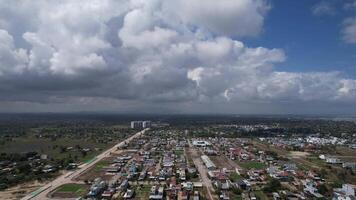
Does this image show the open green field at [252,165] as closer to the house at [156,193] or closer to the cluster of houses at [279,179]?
the cluster of houses at [279,179]

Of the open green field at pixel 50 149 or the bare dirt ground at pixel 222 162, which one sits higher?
the open green field at pixel 50 149

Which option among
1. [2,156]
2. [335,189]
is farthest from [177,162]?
[2,156]

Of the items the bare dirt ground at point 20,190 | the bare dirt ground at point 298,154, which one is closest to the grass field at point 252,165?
the bare dirt ground at point 298,154

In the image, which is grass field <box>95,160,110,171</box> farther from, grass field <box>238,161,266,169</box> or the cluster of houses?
grass field <box>238,161,266,169</box>

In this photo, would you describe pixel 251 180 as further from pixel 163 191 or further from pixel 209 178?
pixel 163 191

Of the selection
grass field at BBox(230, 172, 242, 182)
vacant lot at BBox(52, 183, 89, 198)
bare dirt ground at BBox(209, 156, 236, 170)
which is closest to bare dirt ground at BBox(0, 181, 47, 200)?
vacant lot at BBox(52, 183, 89, 198)

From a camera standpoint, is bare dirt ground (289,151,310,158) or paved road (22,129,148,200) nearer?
paved road (22,129,148,200)
